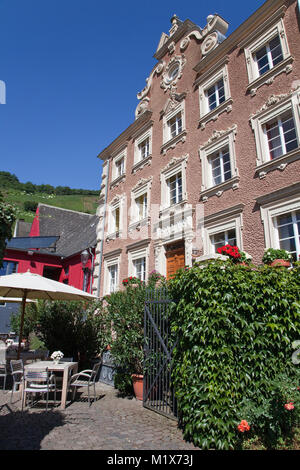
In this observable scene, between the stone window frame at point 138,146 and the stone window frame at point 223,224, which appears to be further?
the stone window frame at point 138,146

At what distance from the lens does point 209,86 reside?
37.4 ft


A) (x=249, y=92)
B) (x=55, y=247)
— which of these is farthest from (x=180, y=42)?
(x=55, y=247)

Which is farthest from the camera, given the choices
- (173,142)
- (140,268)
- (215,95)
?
(140,268)

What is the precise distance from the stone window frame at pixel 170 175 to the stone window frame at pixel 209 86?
1.55m

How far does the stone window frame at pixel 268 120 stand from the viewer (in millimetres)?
7819

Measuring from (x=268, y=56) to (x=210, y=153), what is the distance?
132 inches

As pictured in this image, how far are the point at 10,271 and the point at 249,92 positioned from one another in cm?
1869

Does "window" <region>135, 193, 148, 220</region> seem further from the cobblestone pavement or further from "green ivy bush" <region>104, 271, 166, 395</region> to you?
the cobblestone pavement

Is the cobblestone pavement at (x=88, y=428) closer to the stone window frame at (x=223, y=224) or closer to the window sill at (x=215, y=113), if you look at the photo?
the stone window frame at (x=223, y=224)

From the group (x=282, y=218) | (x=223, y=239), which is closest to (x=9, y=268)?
(x=223, y=239)

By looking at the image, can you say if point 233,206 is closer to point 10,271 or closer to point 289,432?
point 289,432

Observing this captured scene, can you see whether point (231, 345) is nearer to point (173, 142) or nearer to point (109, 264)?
point (173, 142)

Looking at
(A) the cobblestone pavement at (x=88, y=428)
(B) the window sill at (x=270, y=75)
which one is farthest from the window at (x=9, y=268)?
(B) the window sill at (x=270, y=75)

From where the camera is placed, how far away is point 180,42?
44.6 ft
